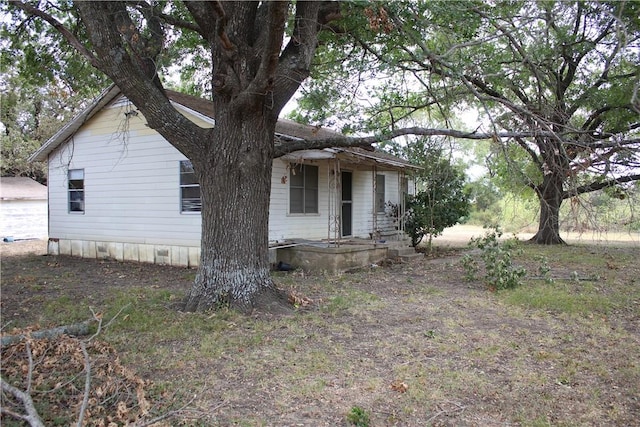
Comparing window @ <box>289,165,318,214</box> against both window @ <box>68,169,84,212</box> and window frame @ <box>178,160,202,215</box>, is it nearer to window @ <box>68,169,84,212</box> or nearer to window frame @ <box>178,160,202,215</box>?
window frame @ <box>178,160,202,215</box>

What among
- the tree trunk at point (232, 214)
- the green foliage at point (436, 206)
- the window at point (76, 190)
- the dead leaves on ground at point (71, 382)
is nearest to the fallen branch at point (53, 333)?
the dead leaves on ground at point (71, 382)

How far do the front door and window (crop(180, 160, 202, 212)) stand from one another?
182 inches

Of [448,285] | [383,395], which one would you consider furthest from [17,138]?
[383,395]

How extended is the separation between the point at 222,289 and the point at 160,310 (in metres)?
1.00

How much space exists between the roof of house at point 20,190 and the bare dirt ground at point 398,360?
14868mm

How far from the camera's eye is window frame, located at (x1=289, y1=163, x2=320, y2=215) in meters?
12.2

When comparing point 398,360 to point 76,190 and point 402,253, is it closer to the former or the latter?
point 402,253

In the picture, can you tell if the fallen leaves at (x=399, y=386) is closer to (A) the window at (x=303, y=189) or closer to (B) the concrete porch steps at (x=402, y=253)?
(A) the window at (x=303, y=189)

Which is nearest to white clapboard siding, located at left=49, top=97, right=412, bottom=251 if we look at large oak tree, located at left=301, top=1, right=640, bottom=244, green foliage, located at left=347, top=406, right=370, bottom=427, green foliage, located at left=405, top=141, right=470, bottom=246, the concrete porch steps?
green foliage, located at left=405, top=141, right=470, bottom=246

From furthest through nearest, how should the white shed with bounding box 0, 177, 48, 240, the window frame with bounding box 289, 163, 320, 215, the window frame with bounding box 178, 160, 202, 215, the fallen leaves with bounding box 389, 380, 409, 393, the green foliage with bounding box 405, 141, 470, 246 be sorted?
the white shed with bounding box 0, 177, 48, 240, the green foliage with bounding box 405, 141, 470, 246, the window frame with bounding box 289, 163, 320, 215, the window frame with bounding box 178, 160, 202, 215, the fallen leaves with bounding box 389, 380, 409, 393

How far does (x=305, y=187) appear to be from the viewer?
12.7 m

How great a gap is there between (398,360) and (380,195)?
479 inches

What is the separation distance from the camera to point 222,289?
6570 mm

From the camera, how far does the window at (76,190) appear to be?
14547mm
